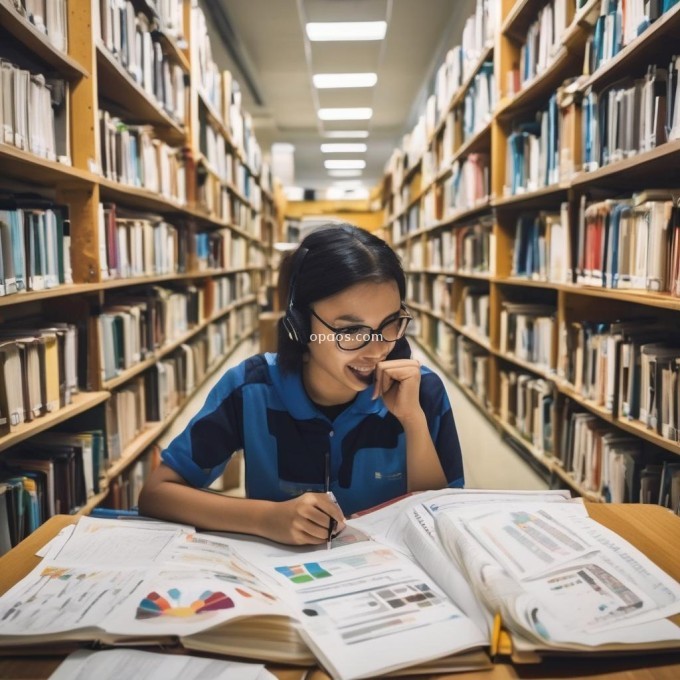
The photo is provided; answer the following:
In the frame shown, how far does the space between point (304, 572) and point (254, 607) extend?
0.13 metres

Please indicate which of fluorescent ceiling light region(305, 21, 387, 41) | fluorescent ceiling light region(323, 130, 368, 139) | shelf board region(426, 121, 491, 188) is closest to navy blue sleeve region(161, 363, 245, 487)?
shelf board region(426, 121, 491, 188)

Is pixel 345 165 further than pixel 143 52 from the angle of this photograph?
Yes

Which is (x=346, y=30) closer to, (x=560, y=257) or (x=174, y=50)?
(x=174, y=50)

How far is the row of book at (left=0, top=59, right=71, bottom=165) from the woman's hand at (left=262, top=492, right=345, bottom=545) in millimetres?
1309

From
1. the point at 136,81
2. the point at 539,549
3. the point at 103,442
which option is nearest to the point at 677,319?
the point at 539,549

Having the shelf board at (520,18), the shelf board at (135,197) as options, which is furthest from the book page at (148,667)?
the shelf board at (520,18)

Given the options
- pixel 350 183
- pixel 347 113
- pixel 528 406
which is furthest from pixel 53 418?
pixel 350 183

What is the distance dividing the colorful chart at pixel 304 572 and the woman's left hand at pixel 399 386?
0.48 meters

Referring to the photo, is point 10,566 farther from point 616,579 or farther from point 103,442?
point 103,442

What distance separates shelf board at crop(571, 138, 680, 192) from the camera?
162 cm

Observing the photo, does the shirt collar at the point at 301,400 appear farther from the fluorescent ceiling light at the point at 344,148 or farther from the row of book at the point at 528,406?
the fluorescent ceiling light at the point at 344,148

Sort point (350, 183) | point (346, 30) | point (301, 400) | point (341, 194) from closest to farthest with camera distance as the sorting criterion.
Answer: point (301, 400), point (346, 30), point (341, 194), point (350, 183)

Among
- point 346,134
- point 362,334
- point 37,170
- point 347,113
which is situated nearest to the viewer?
point 362,334

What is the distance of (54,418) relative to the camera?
74.4 inches
